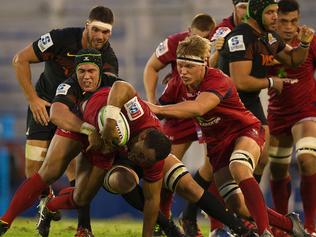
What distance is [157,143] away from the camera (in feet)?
32.9

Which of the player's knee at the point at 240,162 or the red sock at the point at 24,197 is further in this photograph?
the red sock at the point at 24,197

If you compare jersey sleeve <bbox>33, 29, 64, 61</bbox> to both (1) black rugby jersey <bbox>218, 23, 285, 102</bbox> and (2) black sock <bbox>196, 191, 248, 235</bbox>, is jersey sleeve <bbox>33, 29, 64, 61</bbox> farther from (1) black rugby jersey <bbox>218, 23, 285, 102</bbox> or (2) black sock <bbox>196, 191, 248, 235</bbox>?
(2) black sock <bbox>196, 191, 248, 235</bbox>

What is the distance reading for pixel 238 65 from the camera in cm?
1145

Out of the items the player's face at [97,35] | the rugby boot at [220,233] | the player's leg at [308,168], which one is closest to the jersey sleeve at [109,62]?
the player's face at [97,35]

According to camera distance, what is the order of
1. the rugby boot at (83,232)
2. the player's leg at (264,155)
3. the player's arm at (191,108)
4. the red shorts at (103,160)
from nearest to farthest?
the player's arm at (191,108), the red shorts at (103,160), the rugby boot at (83,232), the player's leg at (264,155)

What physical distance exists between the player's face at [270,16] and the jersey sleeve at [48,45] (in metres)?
1.93

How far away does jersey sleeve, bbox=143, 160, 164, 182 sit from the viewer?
1027 cm

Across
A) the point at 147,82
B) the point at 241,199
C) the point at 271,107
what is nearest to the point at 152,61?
the point at 147,82

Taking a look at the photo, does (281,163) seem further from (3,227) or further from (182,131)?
(3,227)

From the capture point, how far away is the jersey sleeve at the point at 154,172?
1027 cm

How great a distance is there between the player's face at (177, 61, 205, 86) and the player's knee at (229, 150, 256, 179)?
0.70 meters

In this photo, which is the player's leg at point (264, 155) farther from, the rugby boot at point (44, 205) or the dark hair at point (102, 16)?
the rugby boot at point (44, 205)

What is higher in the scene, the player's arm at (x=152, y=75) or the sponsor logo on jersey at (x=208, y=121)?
the sponsor logo on jersey at (x=208, y=121)

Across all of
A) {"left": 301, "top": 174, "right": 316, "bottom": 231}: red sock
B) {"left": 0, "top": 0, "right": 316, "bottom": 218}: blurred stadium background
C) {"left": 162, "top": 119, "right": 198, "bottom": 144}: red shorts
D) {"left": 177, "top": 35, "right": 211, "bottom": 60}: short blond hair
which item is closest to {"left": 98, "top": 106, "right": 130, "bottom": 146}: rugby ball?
{"left": 177, "top": 35, "right": 211, "bottom": 60}: short blond hair
